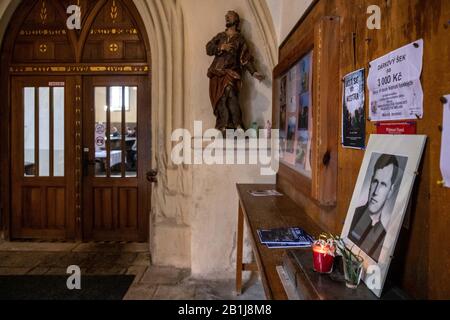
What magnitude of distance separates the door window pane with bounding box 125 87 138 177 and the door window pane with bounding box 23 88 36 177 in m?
1.06

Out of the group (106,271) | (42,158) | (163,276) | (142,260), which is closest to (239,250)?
(163,276)

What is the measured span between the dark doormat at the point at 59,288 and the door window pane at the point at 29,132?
A: 129cm

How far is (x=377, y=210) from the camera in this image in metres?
0.89

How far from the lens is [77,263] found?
320 centimetres

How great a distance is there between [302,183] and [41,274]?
252 centimetres

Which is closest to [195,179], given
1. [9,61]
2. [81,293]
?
[81,293]

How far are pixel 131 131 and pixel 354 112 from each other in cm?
284

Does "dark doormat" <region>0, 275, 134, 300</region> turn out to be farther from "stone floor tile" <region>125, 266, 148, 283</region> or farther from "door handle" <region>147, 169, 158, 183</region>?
"door handle" <region>147, 169, 158, 183</region>

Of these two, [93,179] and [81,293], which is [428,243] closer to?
[81,293]

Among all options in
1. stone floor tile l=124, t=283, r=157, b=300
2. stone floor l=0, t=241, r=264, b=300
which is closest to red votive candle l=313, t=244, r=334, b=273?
stone floor l=0, t=241, r=264, b=300

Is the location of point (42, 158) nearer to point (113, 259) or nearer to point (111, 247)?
point (111, 247)

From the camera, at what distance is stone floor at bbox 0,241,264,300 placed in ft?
8.69

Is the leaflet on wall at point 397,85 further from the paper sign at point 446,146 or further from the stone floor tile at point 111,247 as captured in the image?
the stone floor tile at point 111,247

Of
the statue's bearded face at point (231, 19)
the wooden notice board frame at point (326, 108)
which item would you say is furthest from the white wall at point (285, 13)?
the wooden notice board frame at point (326, 108)
